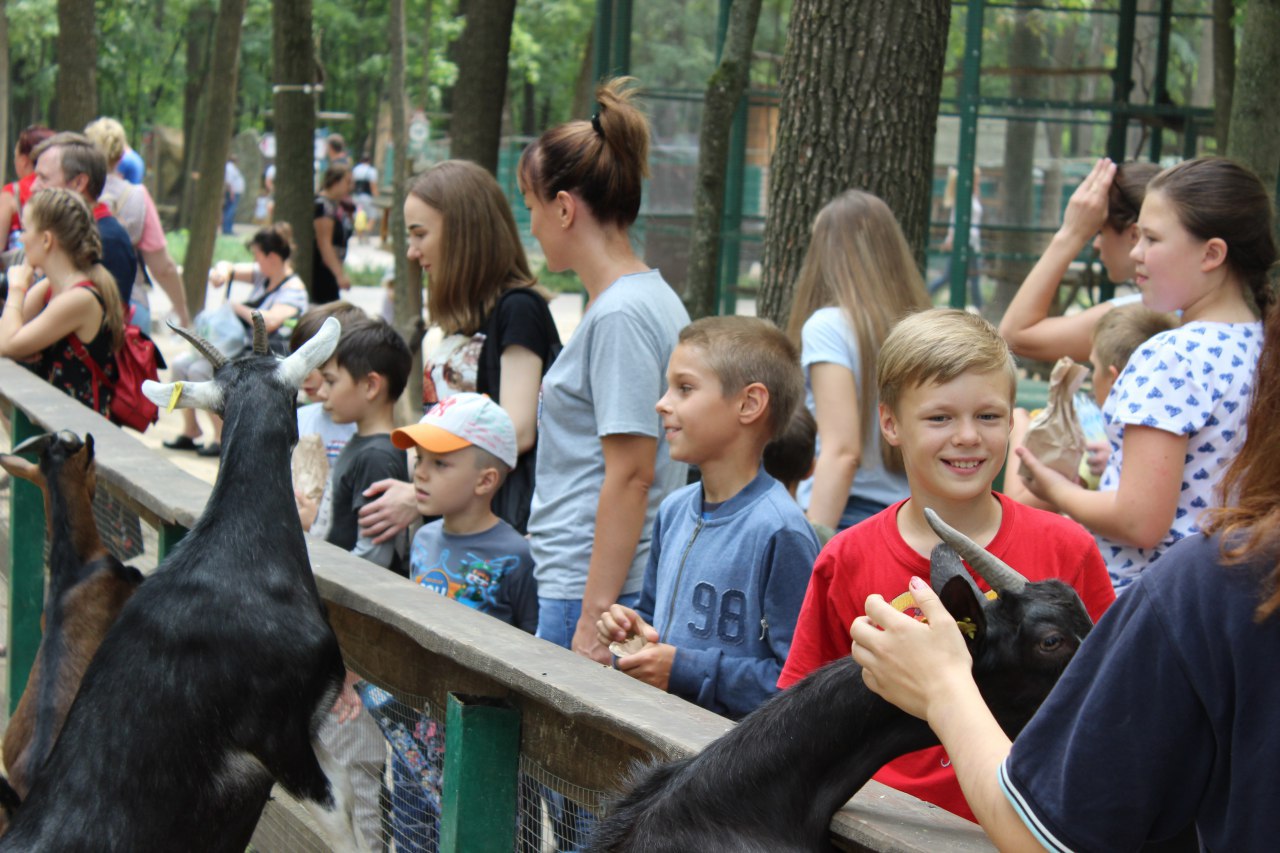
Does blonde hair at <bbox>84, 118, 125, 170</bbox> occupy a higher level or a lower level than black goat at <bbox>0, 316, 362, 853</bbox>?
higher

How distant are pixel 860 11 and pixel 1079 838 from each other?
16.1 feet

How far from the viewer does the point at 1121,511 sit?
3371mm

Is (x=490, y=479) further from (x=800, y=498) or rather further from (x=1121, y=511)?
(x=1121, y=511)

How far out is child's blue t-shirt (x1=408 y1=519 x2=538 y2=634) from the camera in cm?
421

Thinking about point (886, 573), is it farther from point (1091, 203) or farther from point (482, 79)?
point (482, 79)

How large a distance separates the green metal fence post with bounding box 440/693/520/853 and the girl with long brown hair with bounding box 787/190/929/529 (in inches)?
67.1

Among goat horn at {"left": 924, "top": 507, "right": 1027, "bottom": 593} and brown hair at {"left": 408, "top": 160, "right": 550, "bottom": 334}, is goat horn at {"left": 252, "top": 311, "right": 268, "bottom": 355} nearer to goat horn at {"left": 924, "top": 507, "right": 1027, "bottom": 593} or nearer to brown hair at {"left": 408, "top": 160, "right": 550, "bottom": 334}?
brown hair at {"left": 408, "top": 160, "right": 550, "bottom": 334}

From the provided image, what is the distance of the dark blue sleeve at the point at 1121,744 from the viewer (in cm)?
150

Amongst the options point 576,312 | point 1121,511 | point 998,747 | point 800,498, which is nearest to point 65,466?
point 800,498

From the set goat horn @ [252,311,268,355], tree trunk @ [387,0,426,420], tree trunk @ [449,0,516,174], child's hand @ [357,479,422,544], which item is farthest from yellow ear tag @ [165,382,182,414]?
tree trunk @ [449,0,516,174]

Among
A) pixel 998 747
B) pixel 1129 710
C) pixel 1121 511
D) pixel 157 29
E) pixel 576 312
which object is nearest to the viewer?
pixel 1129 710

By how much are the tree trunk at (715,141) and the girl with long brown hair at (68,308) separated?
343 cm

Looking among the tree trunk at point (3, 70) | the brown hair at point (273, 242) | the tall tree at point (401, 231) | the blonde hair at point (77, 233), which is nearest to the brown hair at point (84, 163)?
the blonde hair at point (77, 233)

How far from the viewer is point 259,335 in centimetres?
345
